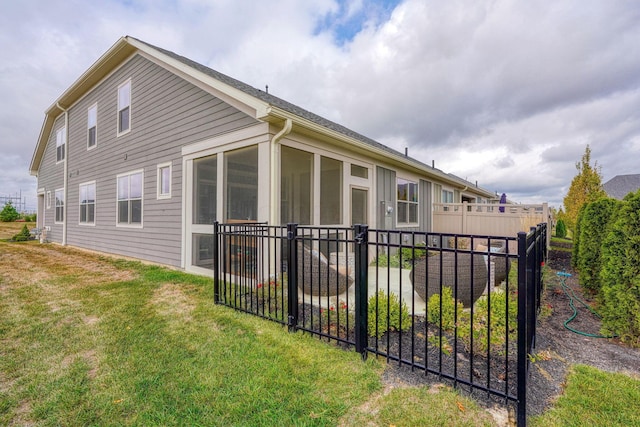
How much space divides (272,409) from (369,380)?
748 mm

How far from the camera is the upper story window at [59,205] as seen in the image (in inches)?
453

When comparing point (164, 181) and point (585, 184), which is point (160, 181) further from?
point (585, 184)

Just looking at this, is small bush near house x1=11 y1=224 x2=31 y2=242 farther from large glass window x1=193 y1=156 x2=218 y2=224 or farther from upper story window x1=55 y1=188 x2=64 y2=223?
A: large glass window x1=193 y1=156 x2=218 y2=224

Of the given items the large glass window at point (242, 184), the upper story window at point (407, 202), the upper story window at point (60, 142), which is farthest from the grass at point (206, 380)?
the upper story window at point (60, 142)

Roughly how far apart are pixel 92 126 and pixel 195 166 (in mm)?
6344

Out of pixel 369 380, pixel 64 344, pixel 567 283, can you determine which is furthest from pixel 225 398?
pixel 567 283

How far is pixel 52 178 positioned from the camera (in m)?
12.4

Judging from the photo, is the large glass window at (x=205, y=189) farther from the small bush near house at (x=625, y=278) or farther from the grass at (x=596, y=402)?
the small bush near house at (x=625, y=278)

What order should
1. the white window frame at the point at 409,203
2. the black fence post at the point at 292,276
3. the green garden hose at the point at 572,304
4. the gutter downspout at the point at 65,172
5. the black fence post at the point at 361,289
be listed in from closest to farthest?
the black fence post at the point at 361,289
the green garden hose at the point at 572,304
the black fence post at the point at 292,276
the white window frame at the point at 409,203
the gutter downspout at the point at 65,172

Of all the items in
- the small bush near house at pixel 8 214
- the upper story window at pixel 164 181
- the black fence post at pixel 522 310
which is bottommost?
the black fence post at pixel 522 310

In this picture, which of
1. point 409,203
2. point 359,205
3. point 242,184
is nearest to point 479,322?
point 242,184

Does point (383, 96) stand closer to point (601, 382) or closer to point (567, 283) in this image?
point (567, 283)

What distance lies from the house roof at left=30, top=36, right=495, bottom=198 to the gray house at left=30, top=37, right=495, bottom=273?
33mm

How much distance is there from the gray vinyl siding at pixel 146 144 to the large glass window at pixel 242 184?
58 centimetres
